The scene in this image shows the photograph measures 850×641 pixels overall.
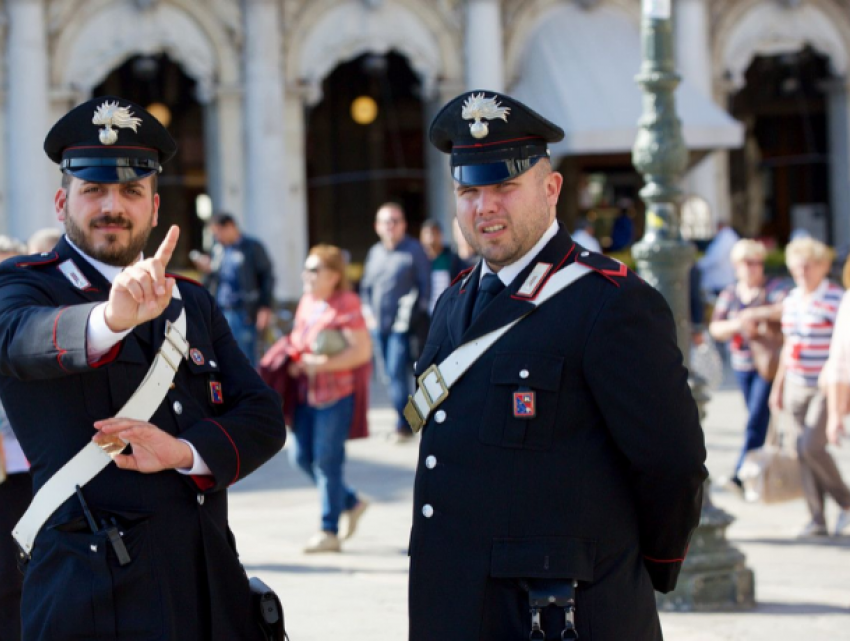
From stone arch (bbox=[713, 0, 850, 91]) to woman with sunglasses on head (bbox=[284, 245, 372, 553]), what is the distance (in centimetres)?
1501

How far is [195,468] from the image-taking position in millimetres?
3482

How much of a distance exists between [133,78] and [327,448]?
55.0ft

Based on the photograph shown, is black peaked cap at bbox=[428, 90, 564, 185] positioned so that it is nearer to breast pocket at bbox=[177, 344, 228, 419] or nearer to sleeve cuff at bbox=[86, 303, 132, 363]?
breast pocket at bbox=[177, 344, 228, 419]

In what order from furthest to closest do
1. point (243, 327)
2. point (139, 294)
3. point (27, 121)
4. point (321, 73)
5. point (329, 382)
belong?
1. point (321, 73)
2. point (27, 121)
3. point (243, 327)
4. point (329, 382)
5. point (139, 294)

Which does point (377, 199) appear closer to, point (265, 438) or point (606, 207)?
point (606, 207)

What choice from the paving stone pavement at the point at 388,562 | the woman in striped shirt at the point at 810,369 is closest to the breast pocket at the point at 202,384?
the paving stone pavement at the point at 388,562

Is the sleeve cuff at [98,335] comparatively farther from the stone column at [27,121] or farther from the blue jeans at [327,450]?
the stone column at [27,121]

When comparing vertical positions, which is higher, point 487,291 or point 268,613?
point 487,291

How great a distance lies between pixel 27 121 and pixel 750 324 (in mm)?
11930

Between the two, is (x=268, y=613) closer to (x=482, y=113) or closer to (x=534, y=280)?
(x=534, y=280)

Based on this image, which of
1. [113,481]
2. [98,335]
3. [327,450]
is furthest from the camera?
[327,450]

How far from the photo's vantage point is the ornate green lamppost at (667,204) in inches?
267

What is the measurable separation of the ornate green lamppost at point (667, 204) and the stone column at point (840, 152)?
16.6 meters

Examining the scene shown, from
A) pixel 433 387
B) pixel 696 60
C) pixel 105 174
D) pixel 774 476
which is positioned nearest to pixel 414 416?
pixel 433 387
